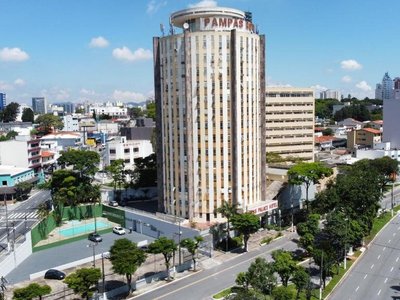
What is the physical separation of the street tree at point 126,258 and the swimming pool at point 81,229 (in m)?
31.6

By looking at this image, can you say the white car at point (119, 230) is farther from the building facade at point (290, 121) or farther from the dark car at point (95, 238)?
the building facade at point (290, 121)

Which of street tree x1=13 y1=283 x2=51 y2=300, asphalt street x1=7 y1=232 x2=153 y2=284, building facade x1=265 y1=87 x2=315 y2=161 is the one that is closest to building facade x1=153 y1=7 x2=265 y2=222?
asphalt street x1=7 y1=232 x2=153 y2=284

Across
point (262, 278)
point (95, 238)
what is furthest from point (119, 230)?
point (262, 278)

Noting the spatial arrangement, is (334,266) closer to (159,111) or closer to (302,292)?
(302,292)

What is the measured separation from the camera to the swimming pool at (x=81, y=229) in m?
Answer: 84.0

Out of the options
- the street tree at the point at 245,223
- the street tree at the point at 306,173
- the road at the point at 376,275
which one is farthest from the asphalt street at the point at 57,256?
the road at the point at 376,275

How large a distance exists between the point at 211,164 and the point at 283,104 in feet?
210

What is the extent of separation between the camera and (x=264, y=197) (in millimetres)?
87938

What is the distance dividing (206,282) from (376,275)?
2488 centimetres

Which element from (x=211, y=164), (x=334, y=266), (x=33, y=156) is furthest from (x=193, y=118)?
(x=33, y=156)

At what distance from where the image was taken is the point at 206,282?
195ft

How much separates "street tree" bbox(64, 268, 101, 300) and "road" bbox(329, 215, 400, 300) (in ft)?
99.1

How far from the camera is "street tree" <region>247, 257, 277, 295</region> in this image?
4817 centimetres

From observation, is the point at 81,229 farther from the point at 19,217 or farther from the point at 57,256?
the point at 19,217
